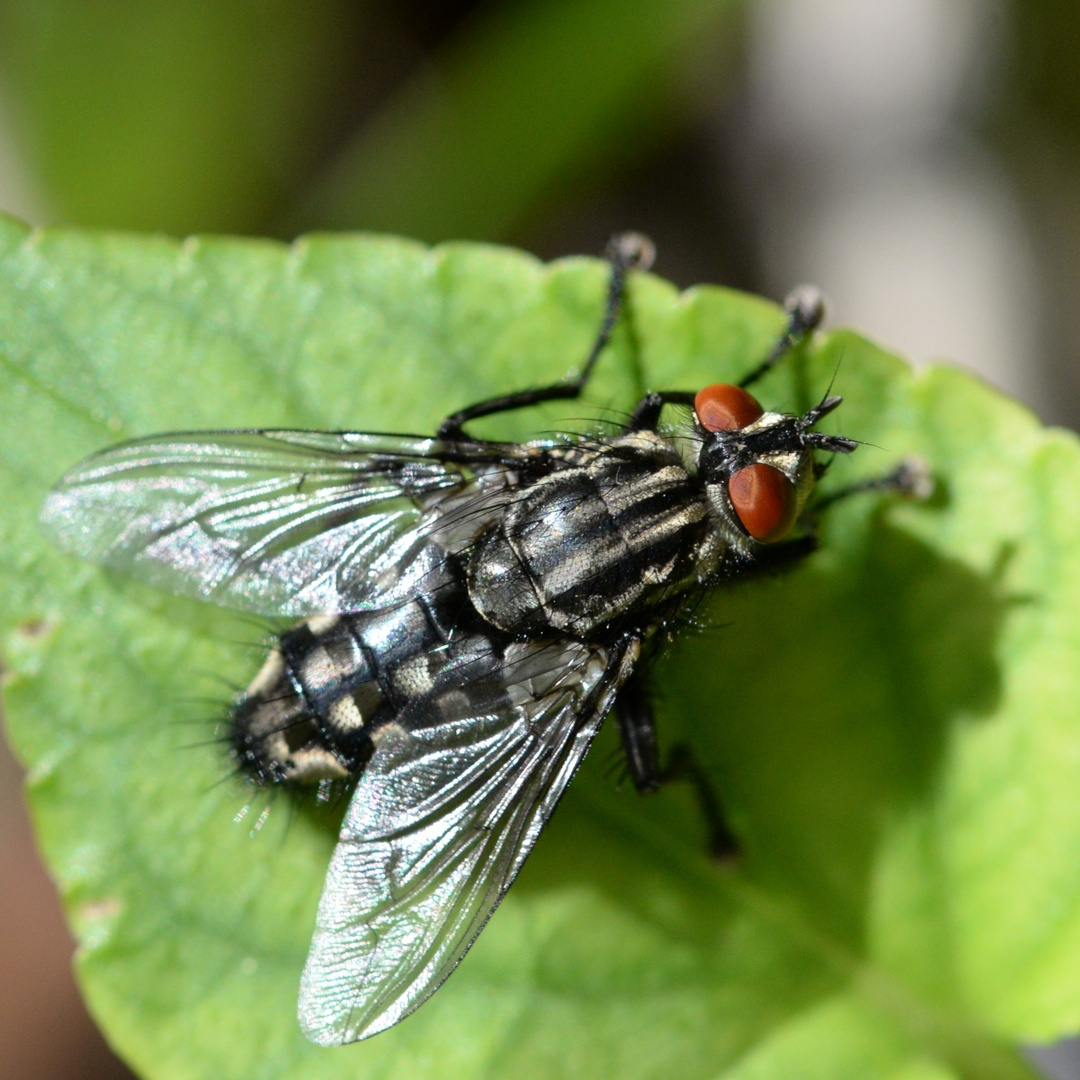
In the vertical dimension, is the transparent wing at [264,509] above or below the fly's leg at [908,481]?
above

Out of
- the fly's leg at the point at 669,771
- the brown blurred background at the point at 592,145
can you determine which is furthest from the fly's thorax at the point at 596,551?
the brown blurred background at the point at 592,145

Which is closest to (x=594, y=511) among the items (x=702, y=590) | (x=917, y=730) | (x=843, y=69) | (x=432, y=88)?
(x=702, y=590)

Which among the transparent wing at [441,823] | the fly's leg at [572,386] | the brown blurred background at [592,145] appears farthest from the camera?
the brown blurred background at [592,145]

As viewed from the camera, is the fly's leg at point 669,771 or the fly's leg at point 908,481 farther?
the fly's leg at point 669,771

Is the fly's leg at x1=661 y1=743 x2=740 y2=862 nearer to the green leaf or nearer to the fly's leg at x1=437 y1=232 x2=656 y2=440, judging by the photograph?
the green leaf

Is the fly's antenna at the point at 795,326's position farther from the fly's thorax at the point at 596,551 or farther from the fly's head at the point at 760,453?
the fly's thorax at the point at 596,551
